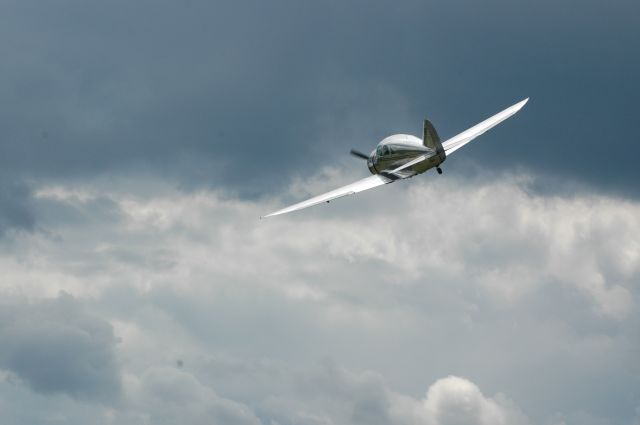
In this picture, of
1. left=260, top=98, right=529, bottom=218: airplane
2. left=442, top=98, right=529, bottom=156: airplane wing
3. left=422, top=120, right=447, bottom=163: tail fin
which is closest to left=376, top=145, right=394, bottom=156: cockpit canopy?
left=260, top=98, right=529, bottom=218: airplane

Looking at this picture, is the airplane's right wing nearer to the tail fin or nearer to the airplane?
the airplane

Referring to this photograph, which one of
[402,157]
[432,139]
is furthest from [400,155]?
[432,139]

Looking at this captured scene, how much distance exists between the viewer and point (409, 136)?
382 ft

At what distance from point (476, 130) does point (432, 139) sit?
835 inches

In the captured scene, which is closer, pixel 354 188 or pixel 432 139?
pixel 432 139

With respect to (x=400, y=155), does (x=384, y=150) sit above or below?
above

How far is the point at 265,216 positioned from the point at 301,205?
9.77 metres

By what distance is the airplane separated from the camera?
10862cm

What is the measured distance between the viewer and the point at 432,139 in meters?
108

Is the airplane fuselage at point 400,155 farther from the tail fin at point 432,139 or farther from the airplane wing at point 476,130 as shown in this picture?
the airplane wing at point 476,130

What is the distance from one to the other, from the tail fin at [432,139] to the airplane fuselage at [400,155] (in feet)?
1.39

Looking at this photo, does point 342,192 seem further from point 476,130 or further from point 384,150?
point 476,130

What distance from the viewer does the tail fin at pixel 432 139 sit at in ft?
350

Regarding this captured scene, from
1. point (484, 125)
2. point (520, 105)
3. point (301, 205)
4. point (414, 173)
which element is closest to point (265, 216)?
point (301, 205)
